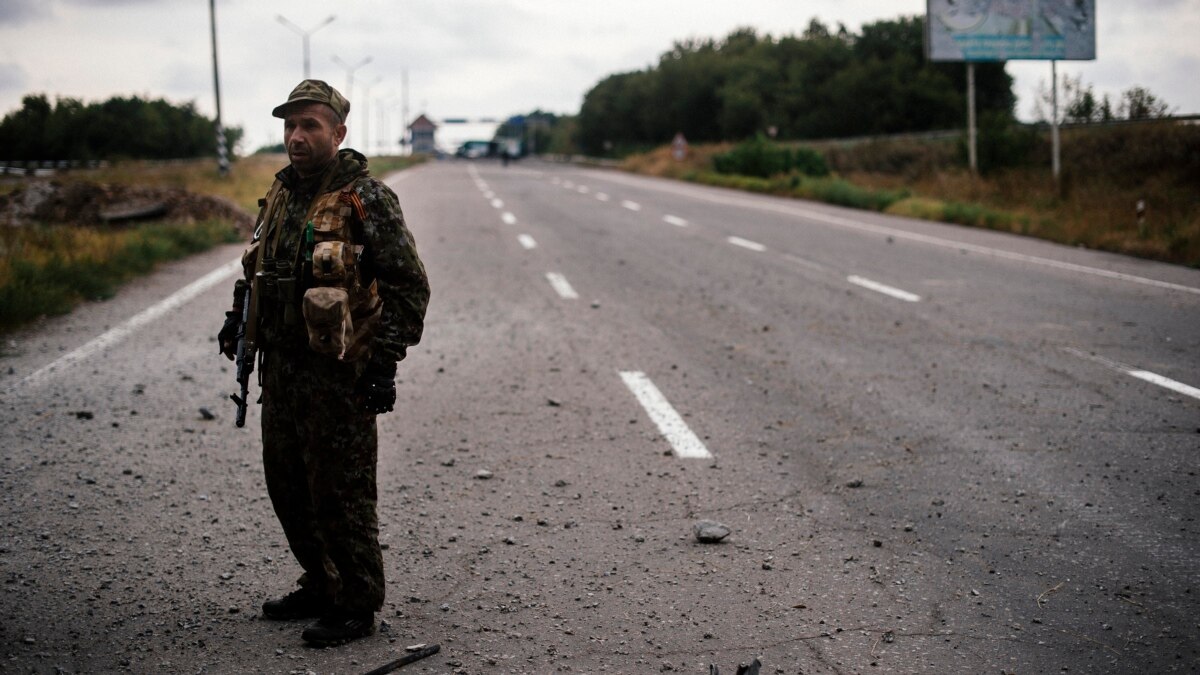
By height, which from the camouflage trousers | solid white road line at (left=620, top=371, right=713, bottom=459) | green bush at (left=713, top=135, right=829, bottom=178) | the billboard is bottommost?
solid white road line at (left=620, top=371, right=713, bottom=459)

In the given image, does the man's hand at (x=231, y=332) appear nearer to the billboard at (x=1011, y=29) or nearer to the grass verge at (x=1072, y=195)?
the grass verge at (x=1072, y=195)

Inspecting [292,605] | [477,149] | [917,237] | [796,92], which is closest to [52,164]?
[917,237]

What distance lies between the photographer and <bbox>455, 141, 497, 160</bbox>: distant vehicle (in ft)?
360

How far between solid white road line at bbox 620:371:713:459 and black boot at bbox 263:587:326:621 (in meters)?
2.39

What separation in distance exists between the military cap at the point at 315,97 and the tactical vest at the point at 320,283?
0.25 m

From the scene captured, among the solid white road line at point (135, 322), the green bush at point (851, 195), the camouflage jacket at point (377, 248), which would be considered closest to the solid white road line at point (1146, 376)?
the camouflage jacket at point (377, 248)

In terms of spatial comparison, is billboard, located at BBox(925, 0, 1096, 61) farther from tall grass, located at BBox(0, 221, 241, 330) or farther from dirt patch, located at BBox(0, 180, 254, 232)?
tall grass, located at BBox(0, 221, 241, 330)

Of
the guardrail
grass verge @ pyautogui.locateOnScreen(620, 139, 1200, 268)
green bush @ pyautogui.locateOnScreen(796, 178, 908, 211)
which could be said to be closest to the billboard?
grass verge @ pyautogui.locateOnScreen(620, 139, 1200, 268)

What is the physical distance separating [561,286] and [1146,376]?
20.4 ft

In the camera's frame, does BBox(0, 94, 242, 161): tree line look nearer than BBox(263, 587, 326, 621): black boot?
No

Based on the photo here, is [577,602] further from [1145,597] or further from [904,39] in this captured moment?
[904,39]

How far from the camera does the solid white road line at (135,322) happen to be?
7.58 m

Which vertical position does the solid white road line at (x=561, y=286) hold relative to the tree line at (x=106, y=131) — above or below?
below

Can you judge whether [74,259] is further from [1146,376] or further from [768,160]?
[768,160]
